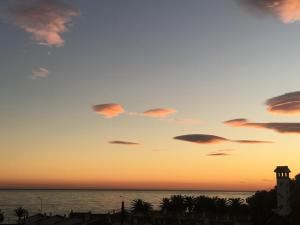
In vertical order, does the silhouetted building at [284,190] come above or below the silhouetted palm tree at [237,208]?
above

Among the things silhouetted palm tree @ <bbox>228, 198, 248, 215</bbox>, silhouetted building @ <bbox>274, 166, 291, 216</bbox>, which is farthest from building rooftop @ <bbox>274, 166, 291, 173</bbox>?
silhouetted palm tree @ <bbox>228, 198, 248, 215</bbox>

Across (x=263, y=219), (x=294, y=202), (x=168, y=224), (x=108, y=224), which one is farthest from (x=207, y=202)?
(x=294, y=202)

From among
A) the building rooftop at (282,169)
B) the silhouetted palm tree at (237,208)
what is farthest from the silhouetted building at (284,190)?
the silhouetted palm tree at (237,208)

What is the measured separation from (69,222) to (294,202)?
41.7 metres

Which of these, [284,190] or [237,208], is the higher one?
[284,190]

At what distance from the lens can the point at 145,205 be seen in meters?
113

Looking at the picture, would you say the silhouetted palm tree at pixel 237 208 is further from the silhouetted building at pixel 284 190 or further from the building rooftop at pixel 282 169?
the building rooftop at pixel 282 169

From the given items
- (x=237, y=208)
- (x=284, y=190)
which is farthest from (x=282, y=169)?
(x=237, y=208)

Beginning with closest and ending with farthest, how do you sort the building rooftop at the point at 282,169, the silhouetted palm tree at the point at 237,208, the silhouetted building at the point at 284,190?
the silhouetted building at the point at 284,190 → the building rooftop at the point at 282,169 → the silhouetted palm tree at the point at 237,208

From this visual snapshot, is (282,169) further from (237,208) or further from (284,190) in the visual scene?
(237,208)

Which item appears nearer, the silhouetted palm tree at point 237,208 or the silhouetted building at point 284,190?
the silhouetted building at point 284,190

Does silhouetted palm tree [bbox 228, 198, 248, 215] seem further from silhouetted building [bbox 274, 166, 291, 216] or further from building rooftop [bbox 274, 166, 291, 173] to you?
building rooftop [bbox 274, 166, 291, 173]

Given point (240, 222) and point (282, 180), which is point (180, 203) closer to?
point (240, 222)

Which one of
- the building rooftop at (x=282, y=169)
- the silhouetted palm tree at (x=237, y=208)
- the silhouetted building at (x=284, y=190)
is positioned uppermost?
the building rooftop at (x=282, y=169)
